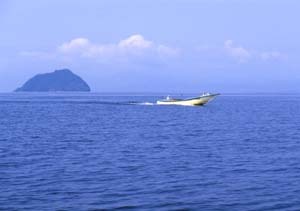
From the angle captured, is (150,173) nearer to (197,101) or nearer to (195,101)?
(197,101)

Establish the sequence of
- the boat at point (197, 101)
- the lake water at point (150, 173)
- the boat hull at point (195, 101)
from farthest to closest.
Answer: the boat hull at point (195, 101), the boat at point (197, 101), the lake water at point (150, 173)

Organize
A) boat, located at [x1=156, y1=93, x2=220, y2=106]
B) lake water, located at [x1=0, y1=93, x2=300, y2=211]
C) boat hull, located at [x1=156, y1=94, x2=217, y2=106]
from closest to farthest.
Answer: lake water, located at [x1=0, y1=93, x2=300, y2=211]
boat, located at [x1=156, y1=93, x2=220, y2=106]
boat hull, located at [x1=156, y1=94, x2=217, y2=106]

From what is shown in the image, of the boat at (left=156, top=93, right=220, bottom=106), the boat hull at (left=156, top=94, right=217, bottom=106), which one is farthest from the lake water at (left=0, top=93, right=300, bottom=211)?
the boat hull at (left=156, top=94, right=217, bottom=106)

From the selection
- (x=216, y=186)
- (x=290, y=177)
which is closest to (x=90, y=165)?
(x=216, y=186)

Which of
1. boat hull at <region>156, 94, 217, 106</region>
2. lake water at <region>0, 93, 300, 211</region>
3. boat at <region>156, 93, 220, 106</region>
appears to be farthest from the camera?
boat hull at <region>156, 94, 217, 106</region>

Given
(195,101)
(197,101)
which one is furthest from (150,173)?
(195,101)

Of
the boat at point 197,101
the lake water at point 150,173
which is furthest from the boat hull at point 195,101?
the lake water at point 150,173

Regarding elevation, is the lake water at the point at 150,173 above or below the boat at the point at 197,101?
below

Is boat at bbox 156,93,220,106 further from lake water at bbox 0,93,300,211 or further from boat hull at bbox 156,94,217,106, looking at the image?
lake water at bbox 0,93,300,211

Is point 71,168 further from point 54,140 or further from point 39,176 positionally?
point 54,140

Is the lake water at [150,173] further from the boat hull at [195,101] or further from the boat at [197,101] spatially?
the boat hull at [195,101]

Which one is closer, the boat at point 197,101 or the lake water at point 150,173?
the lake water at point 150,173

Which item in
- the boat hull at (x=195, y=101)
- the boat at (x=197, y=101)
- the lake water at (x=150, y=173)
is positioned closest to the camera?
the lake water at (x=150, y=173)

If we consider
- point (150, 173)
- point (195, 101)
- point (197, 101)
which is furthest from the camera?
point (195, 101)
